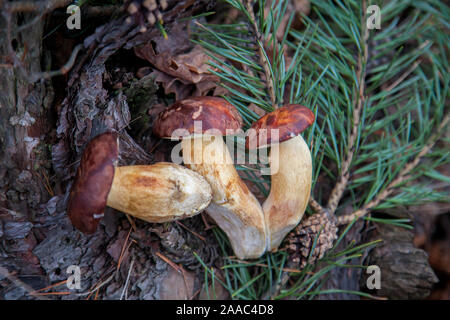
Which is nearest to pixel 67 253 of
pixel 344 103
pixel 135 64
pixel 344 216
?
pixel 135 64

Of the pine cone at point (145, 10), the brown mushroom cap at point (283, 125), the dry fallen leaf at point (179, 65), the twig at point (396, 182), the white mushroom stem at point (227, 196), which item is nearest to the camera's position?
the pine cone at point (145, 10)

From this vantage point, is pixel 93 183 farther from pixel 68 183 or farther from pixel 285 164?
pixel 285 164

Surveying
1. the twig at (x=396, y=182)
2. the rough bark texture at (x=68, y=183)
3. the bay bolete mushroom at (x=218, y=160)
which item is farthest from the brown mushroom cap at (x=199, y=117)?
the twig at (x=396, y=182)

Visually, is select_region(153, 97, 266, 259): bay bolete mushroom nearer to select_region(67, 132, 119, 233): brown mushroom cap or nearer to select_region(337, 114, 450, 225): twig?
select_region(67, 132, 119, 233): brown mushroom cap

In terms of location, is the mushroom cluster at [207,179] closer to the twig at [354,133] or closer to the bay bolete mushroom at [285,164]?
the bay bolete mushroom at [285,164]

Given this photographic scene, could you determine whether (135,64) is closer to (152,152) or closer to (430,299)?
(152,152)

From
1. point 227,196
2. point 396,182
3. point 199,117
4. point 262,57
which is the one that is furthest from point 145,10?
point 396,182

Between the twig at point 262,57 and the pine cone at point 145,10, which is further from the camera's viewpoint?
the twig at point 262,57

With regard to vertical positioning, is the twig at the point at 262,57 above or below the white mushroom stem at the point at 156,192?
above
